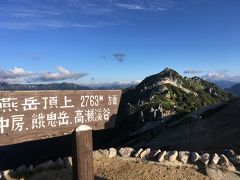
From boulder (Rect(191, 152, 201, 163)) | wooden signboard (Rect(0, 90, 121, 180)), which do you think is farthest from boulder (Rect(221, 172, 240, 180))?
wooden signboard (Rect(0, 90, 121, 180))

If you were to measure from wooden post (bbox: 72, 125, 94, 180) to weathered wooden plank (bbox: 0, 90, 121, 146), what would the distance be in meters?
0.68

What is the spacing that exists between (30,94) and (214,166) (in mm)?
10551

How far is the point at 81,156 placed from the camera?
35.9ft

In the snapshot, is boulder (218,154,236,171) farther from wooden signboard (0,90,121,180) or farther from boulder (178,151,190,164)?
wooden signboard (0,90,121,180)

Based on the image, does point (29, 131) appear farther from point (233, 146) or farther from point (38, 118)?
point (233, 146)

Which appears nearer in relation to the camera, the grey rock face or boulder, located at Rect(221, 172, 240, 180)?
boulder, located at Rect(221, 172, 240, 180)

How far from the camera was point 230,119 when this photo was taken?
43.0m

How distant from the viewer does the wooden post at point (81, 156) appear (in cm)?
1089

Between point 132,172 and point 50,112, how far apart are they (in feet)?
→ 25.2

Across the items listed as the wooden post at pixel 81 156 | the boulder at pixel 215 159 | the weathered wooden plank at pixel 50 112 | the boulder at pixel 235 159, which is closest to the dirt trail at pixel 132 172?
the boulder at pixel 215 159

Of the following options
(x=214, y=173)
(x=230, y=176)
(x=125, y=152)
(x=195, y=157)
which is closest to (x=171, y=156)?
(x=195, y=157)

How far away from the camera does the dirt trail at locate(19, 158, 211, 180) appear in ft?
56.1

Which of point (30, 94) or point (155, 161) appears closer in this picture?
point (30, 94)

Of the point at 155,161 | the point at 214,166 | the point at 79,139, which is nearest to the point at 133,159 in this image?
the point at 155,161
